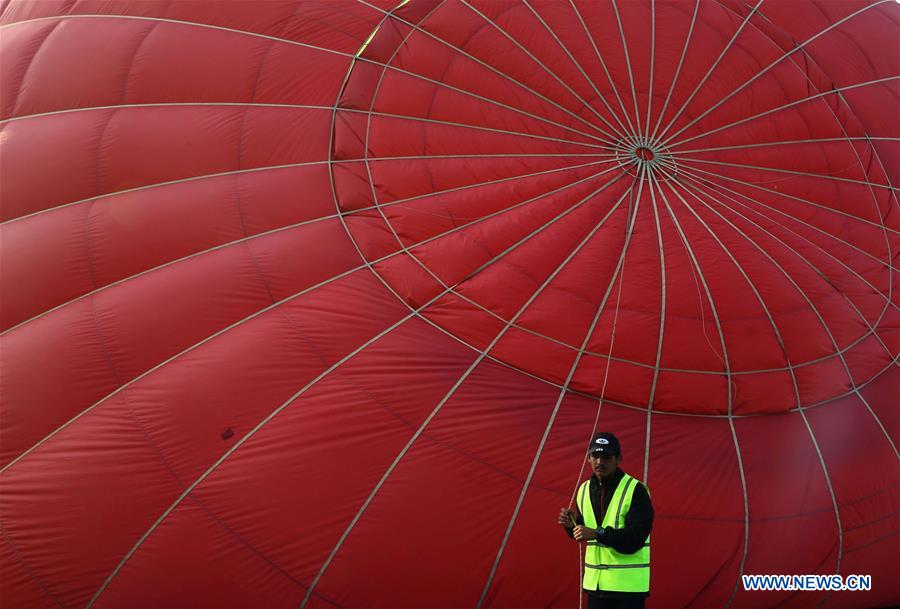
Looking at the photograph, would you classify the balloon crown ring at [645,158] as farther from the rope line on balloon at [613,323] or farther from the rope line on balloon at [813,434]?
the rope line on balloon at [813,434]

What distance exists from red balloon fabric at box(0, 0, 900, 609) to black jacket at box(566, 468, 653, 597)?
1.11 meters

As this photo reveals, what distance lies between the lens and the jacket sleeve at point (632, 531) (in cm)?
403

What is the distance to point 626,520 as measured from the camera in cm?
409

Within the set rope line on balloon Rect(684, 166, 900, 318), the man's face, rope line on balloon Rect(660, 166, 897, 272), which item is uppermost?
rope line on balloon Rect(660, 166, 897, 272)

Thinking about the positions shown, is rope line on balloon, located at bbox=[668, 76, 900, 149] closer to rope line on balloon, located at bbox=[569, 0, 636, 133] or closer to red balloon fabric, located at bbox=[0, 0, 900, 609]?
red balloon fabric, located at bbox=[0, 0, 900, 609]

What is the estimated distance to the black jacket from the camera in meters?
4.03

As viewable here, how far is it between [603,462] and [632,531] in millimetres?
359

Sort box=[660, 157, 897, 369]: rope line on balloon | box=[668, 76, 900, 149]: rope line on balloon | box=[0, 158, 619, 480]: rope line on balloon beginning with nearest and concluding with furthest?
box=[0, 158, 619, 480]: rope line on balloon < box=[660, 157, 897, 369]: rope line on balloon < box=[668, 76, 900, 149]: rope line on balloon

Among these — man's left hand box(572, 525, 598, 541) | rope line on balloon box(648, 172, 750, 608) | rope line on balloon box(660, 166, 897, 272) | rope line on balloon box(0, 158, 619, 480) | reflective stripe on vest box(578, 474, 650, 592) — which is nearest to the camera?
man's left hand box(572, 525, 598, 541)

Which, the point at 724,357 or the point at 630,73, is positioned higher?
the point at 630,73

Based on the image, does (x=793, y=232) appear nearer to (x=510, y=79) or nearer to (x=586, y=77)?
(x=586, y=77)

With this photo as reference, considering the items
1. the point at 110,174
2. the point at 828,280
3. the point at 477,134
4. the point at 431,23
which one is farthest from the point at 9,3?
the point at 828,280

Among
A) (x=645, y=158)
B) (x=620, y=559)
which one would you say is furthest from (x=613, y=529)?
(x=645, y=158)

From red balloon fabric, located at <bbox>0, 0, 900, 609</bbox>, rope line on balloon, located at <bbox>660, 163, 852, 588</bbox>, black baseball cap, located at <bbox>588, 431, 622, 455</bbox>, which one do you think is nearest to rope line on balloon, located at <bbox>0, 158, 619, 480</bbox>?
red balloon fabric, located at <bbox>0, 0, 900, 609</bbox>
